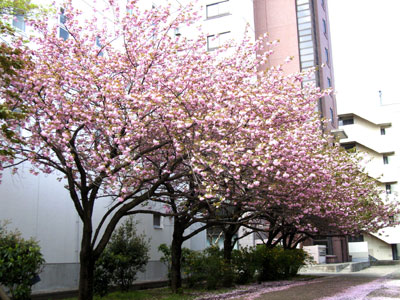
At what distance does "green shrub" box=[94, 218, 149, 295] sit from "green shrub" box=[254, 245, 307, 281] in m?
6.00

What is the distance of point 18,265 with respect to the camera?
10562mm

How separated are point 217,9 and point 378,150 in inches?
1020

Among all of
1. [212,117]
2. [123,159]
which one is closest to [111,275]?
[123,159]

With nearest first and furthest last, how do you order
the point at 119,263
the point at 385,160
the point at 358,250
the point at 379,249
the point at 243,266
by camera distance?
1. the point at 119,263
2. the point at 243,266
3. the point at 358,250
4. the point at 379,249
5. the point at 385,160

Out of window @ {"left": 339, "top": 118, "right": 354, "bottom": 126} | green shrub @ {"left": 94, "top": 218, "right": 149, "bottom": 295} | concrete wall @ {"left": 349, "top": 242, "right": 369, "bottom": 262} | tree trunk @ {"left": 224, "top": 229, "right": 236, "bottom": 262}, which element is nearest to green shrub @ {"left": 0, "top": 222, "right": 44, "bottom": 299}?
green shrub @ {"left": 94, "top": 218, "right": 149, "bottom": 295}

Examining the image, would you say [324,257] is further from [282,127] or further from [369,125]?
[282,127]

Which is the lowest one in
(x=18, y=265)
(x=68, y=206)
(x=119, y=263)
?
(x=119, y=263)

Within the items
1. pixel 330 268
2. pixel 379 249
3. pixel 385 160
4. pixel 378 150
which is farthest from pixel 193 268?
pixel 385 160

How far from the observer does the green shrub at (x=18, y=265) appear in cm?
1040

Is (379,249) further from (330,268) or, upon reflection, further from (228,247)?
(228,247)

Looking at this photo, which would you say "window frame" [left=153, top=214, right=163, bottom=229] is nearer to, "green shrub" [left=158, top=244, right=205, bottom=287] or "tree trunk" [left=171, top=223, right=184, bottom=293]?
"green shrub" [left=158, top=244, right=205, bottom=287]

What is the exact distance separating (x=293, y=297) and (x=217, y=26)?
2182 cm

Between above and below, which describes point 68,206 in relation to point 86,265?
above

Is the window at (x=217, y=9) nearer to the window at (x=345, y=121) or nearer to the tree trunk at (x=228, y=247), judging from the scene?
the tree trunk at (x=228, y=247)
